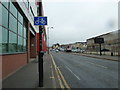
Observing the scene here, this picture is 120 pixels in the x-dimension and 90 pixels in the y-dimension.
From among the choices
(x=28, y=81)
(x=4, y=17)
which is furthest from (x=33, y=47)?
(x=28, y=81)

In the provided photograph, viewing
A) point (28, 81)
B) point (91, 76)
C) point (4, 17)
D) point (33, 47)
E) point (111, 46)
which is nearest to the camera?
point (28, 81)

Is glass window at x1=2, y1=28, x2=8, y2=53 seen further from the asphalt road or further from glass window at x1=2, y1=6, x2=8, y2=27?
the asphalt road

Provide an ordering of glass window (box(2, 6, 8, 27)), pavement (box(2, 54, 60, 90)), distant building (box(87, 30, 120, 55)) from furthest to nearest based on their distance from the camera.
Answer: distant building (box(87, 30, 120, 55)) < glass window (box(2, 6, 8, 27)) < pavement (box(2, 54, 60, 90))

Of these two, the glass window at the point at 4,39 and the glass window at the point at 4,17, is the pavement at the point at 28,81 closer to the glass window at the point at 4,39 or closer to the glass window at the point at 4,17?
the glass window at the point at 4,39

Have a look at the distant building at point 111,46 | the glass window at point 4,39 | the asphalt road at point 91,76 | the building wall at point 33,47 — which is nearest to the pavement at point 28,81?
the asphalt road at point 91,76

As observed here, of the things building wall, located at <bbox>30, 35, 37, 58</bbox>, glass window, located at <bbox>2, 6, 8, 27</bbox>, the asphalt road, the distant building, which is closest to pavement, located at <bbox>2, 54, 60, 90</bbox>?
the asphalt road

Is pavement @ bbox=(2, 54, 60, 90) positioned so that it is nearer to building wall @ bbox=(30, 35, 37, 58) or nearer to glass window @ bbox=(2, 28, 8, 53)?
glass window @ bbox=(2, 28, 8, 53)

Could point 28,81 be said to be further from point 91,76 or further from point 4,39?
point 91,76

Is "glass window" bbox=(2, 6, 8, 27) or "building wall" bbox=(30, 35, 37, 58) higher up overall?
"glass window" bbox=(2, 6, 8, 27)

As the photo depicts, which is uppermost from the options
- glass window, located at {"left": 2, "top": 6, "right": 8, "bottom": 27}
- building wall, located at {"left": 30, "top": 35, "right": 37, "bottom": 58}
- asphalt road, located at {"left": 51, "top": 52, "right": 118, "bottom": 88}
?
glass window, located at {"left": 2, "top": 6, "right": 8, "bottom": 27}

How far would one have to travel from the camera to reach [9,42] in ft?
37.4

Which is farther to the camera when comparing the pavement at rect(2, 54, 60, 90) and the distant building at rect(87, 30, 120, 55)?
the distant building at rect(87, 30, 120, 55)

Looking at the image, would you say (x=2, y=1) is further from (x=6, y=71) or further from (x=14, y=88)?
(x=14, y=88)

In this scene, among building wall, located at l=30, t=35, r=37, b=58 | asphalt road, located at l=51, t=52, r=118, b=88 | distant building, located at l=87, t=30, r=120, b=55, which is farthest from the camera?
distant building, located at l=87, t=30, r=120, b=55
